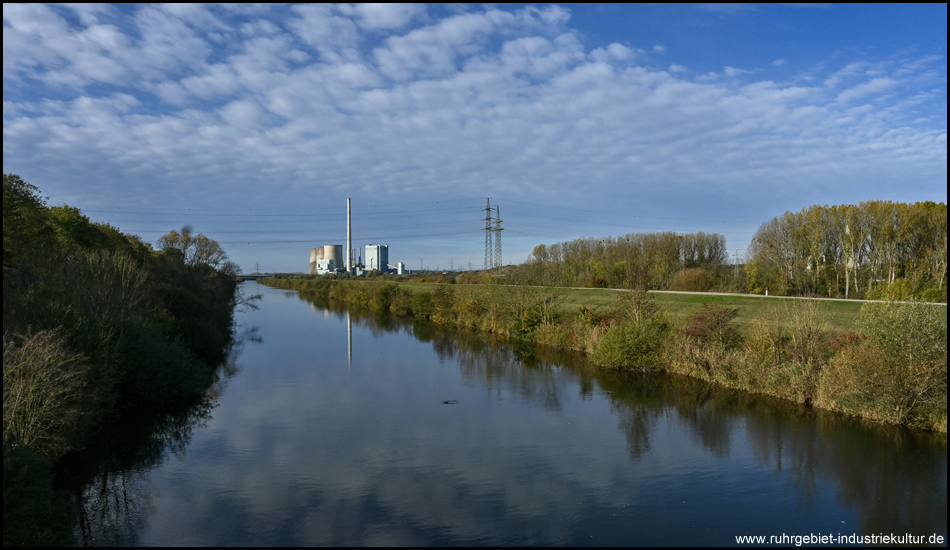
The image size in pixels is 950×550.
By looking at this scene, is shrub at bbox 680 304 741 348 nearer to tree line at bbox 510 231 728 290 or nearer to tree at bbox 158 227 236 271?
tree line at bbox 510 231 728 290

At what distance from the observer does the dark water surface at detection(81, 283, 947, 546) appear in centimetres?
1082

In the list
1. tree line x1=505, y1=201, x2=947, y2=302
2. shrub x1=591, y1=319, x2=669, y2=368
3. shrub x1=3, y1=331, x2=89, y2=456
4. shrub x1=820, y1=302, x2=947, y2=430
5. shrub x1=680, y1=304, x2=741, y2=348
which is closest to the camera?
shrub x1=3, y1=331, x2=89, y2=456

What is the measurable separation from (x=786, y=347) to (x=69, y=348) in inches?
891

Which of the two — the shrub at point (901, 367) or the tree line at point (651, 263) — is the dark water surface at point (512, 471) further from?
the tree line at point (651, 263)

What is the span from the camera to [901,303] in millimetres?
16422

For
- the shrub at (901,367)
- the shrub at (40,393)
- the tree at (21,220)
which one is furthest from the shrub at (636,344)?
the tree at (21,220)

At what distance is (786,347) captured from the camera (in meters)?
20.8

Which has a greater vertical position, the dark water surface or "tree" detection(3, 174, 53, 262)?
"tree" detection(3, 174, 53, 262)

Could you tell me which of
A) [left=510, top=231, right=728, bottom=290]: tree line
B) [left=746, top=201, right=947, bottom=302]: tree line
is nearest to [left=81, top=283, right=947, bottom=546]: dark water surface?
[left=746, top=201, right=947, bottom=302]: tree line


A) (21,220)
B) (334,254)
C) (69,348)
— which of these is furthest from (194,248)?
(334,254)

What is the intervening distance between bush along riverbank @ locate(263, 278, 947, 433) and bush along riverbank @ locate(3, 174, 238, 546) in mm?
18522

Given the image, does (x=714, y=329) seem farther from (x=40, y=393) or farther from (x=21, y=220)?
(x=21, y=220)

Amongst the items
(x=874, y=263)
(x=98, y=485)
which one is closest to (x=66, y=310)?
(x=98, y=485)

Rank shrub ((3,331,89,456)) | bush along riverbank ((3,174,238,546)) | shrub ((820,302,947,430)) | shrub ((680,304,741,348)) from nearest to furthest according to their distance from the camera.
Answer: bush along riverbank ((3,174,238,546)) → shrub ((3,331,89,456)) → shrub ((820,302,947,430)) → shrub ((680,304,741,348))
